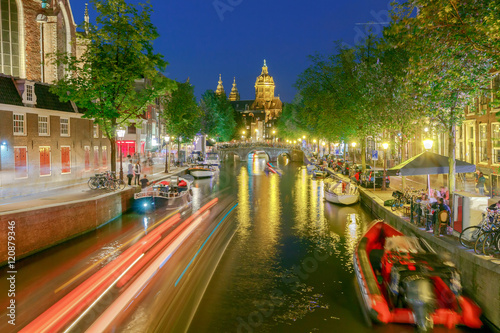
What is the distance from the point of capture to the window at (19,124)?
1099 inches

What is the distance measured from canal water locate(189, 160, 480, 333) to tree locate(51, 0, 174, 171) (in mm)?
11385

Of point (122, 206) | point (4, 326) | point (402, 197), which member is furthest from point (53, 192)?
point (402, 197)

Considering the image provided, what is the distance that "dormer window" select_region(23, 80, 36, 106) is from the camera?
28625mm

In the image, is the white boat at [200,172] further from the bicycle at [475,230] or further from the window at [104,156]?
the bicycle at [475,230]

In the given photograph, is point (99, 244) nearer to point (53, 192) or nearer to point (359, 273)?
point (53, 192)

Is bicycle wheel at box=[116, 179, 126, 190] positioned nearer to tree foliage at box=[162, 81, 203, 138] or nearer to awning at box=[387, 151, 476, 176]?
awning at box=[387, 151, 476, 176]

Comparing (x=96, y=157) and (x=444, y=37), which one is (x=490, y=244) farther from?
(x=96, y=157)

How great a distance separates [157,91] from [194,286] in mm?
19046

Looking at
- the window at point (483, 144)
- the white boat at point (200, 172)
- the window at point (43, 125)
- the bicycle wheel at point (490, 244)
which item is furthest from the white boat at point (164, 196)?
the window at point (483, 144)

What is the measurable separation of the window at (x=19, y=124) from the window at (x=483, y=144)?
34.9m

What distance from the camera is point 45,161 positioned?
30.4 meters

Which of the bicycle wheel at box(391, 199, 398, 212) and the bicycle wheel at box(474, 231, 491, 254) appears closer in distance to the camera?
the bicycle wheel at box(474, 231, 491, 254)

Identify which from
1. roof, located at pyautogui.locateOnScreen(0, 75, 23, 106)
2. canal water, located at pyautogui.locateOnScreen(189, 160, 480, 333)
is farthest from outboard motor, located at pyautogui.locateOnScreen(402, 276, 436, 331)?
roof, located at pyautogui.locateOnScreen(0, 75, 23, 106)

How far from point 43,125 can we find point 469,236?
29.5 metres
